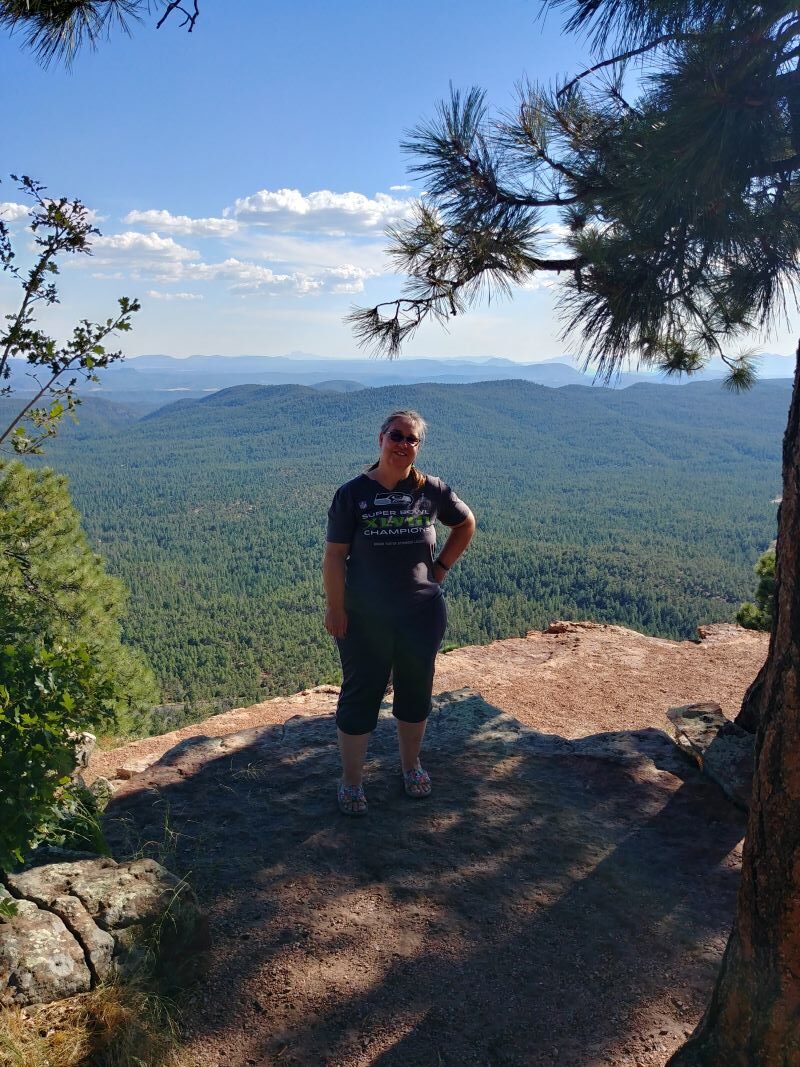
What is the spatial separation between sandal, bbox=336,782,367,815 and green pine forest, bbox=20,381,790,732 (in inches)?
863

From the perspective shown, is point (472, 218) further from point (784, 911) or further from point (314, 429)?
point (314, 429)

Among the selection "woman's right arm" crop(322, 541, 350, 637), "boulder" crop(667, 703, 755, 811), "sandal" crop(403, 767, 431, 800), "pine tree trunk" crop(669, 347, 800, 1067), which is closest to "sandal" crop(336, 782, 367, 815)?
"sandal" crop(403, 767, 431, 800)

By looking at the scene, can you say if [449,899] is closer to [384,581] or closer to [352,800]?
[352,800]

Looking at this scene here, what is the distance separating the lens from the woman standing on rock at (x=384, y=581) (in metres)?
2.80

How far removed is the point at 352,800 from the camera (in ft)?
9.94

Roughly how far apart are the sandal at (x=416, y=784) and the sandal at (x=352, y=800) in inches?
9.9

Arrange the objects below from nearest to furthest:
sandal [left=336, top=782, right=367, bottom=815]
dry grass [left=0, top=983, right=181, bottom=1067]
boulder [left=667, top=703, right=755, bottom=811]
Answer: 1. dry grass [left=0, top=983, right=181, bottom=1067]
2. sandal [left=336, top=782, right=367, bottom=815]
3. boulder [left=667, top=703, right=755, bottom=811]

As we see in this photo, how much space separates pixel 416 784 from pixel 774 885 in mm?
1816

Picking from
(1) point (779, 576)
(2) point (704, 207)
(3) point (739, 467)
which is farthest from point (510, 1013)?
(3) point (739, 467)

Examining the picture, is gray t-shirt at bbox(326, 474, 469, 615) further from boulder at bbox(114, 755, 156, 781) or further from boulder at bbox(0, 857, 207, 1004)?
boulder at bbox(114, 755, 156, 781)

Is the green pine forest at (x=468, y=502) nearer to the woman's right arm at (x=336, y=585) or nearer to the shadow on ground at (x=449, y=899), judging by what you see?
the shadow on ground at (x=449, y=899)

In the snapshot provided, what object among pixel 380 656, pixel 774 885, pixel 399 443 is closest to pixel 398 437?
pixel 399 443

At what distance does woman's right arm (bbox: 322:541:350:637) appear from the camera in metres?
2.81

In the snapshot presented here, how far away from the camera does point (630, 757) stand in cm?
383
